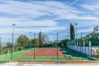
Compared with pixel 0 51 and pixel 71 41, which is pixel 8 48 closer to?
pixel 0 51

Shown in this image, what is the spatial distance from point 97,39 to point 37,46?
892 centimetres

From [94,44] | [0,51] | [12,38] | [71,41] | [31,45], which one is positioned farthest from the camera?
[71,41]

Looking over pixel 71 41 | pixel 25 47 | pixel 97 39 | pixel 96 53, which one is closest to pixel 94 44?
pixel 97 39

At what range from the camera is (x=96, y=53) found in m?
28.0

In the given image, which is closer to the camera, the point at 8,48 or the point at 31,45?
the point at 8,48

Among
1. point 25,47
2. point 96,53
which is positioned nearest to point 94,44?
point 96,53

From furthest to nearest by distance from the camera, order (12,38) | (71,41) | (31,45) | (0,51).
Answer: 1. (71,41)
2. (31,45)
3. (0,51)
4. (12,38)

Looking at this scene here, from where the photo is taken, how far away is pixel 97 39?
3438 centimetres

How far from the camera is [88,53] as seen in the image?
2862 cm

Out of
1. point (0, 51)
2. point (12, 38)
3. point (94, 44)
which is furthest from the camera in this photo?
point (94, 44)

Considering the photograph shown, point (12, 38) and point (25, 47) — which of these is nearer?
point (12, 38)

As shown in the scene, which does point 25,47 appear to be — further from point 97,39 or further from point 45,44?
point 97,39

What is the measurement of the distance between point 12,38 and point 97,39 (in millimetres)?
11271

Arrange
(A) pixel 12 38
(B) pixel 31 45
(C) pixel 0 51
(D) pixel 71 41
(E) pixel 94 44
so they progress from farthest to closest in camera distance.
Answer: (D) pixel 71 41, (B) pixel 31 45, (E) pixel 94 44, (C) pixel 0 51, (A) pixel 12 38
